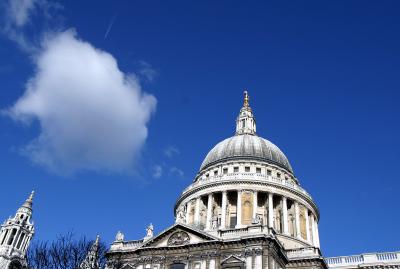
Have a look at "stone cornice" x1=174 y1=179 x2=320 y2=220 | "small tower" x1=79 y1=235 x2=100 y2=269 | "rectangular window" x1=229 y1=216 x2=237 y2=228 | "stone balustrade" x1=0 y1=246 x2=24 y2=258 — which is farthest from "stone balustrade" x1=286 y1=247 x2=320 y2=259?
"stone balustrade" x1=0 y1=246 x2=24 y2=258

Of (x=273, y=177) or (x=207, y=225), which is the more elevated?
(x=273, y=177)

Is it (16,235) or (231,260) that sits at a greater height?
(16,235)

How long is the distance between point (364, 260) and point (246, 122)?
33.6 m

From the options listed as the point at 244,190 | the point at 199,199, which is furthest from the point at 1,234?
the point at 244,190

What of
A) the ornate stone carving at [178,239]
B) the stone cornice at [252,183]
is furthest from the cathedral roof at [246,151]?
the ornate stone carving at [178,239]

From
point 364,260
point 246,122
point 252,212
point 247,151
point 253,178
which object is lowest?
point 364,260

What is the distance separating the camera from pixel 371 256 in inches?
1821

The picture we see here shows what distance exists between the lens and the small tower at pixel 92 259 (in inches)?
1444

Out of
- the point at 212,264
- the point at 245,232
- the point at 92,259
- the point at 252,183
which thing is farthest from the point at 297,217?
the point at 92,259

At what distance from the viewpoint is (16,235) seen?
7694 cm

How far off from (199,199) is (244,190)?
20.6 feet

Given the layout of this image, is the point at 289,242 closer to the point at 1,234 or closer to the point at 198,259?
the point at 198,259

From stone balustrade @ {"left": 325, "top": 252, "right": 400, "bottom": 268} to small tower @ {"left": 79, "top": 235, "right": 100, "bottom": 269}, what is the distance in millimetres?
22871

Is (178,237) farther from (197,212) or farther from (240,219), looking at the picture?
(197,212)
